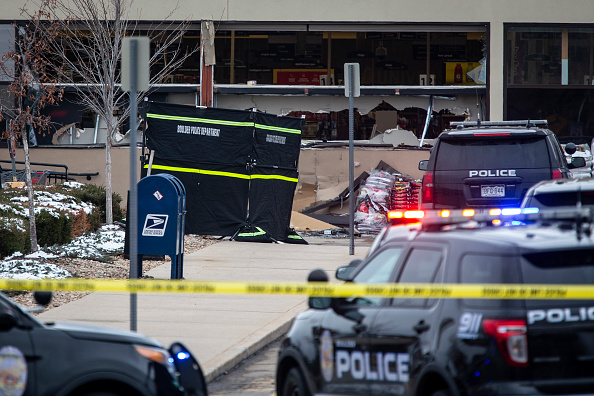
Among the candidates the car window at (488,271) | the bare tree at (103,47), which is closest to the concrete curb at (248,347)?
the car window at (488,271)

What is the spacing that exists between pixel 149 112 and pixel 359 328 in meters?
12.4

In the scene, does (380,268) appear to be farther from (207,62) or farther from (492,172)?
(207,62)

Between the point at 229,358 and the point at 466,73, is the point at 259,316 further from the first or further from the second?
the point at 466,73

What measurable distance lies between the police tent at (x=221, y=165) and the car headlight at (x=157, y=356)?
11974mm

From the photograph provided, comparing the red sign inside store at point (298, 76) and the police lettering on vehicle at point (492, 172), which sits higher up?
the red sign inside store at point (298, 76)

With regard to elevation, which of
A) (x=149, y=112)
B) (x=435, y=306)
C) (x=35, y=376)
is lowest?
(x=35, y=376)

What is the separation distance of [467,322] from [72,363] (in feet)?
7.24

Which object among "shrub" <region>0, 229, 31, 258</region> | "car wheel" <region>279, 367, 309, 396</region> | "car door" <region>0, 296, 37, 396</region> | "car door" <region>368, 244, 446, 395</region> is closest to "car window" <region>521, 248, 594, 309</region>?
"car door" <region>368, 244, 446, 395</region>

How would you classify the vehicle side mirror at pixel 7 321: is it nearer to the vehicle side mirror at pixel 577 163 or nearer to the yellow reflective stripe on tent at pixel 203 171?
the vehicle side mirror at pixel 577 163

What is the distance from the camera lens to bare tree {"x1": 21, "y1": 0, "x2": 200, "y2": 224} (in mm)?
20484

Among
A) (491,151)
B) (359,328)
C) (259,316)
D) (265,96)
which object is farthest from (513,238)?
(265,96)

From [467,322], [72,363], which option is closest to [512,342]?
[467,322]

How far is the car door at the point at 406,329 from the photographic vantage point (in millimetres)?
5066

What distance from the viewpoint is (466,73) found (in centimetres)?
2803
